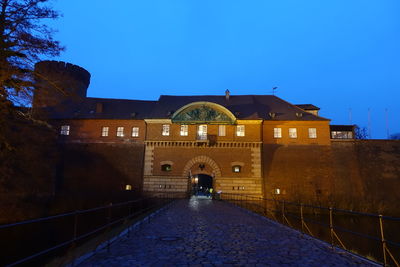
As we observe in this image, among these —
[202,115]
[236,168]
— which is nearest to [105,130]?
[202,115]

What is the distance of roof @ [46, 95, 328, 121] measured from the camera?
3372cm

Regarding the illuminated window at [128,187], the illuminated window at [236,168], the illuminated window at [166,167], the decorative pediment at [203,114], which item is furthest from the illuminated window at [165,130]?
the illuminated window at [236,168]

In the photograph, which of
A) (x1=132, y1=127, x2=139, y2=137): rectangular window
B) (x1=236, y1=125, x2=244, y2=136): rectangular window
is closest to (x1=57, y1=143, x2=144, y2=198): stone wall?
(x1=132, y1=127, x2=139, y2=137): rectangular window

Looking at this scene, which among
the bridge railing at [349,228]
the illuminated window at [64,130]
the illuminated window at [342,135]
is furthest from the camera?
the illuminated window at [342,135]

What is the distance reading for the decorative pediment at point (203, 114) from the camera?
3203cm

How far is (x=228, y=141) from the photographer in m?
32.0

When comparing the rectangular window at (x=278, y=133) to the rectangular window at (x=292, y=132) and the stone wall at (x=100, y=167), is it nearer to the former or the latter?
the rectangular window at (x=292, y=132)

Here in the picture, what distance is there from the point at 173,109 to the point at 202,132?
211 inches

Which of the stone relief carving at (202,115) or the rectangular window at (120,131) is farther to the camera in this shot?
the rectangular window at (120,131)

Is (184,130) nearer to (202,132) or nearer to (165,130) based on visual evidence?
(202,132)

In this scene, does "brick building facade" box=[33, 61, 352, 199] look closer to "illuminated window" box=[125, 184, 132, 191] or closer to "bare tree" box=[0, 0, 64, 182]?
"illuminated window" box=[125, 184, 132, 191]

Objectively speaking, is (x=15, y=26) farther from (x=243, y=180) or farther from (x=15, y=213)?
(x=243, y=180)

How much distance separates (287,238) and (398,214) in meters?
28.9

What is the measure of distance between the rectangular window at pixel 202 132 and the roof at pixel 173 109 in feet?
13.1
